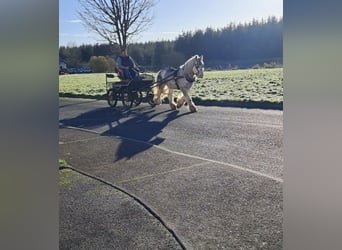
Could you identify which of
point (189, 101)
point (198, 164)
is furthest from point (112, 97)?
point (198, 164)

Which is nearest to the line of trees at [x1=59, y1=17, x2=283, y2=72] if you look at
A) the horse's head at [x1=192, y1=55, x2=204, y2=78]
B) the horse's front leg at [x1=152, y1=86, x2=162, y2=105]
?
the horse's head at [x1=192, y1=55, x2=204, y2=78]

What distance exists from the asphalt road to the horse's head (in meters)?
0.36

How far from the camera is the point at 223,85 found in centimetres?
178

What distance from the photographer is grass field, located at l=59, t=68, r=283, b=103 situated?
1469mm

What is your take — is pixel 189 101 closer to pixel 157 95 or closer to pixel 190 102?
pixel 190 102

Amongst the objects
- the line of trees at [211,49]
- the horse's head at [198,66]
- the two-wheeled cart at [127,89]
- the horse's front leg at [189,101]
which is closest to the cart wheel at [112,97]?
the two-wheeled cart at [127,89]

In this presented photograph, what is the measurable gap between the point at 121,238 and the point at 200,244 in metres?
0.32

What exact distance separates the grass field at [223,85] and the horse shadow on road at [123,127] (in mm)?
121

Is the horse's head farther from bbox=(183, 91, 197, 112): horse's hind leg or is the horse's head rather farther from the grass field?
bbox=(183, 91, 197, 112): horse's hind leg
